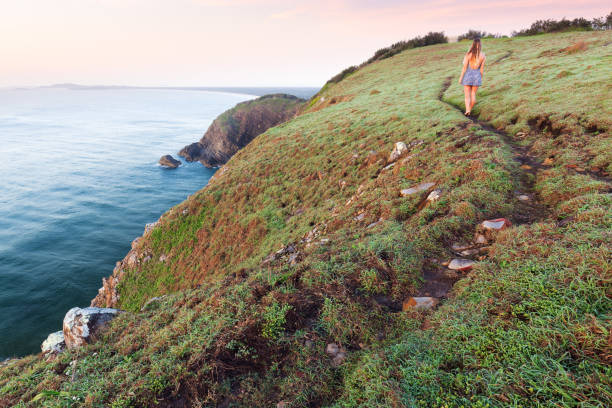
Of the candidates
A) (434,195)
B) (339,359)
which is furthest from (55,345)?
(434,195)

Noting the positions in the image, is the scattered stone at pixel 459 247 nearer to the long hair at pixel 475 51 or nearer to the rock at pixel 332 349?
the rock at pixel 332 349

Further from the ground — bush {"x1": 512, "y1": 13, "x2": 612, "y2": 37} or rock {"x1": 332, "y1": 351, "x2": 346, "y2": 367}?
bush {"x1": 512, "y1": 13, "x2": 612, "y2": 37}

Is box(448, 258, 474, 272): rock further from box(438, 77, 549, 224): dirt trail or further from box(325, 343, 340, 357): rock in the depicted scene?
box(325, 343, 340, 357): rock

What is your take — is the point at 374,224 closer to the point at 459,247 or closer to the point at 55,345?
the point at 459,247

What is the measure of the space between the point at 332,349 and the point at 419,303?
70.6 inches

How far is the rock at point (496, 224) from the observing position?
224 inches

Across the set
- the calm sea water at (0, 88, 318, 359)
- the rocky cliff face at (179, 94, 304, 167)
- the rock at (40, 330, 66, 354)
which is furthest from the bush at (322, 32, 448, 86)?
the rock at (40, 330, 66, 354)

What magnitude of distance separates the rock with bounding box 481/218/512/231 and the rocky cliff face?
76023 millimetres

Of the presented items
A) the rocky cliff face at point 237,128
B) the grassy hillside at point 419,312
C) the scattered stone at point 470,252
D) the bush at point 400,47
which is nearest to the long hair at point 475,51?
the grassy hillside at point 419,312

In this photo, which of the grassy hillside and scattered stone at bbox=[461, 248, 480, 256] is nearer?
the grassy hillside

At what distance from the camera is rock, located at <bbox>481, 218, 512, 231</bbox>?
5686 mm

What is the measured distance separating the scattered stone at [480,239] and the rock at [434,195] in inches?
75.9

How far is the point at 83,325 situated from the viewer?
6.80m

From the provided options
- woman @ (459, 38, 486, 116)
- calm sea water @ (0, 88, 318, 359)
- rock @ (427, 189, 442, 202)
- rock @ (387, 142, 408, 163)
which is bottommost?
calm sea water @ (0, 88, 318, 359)
